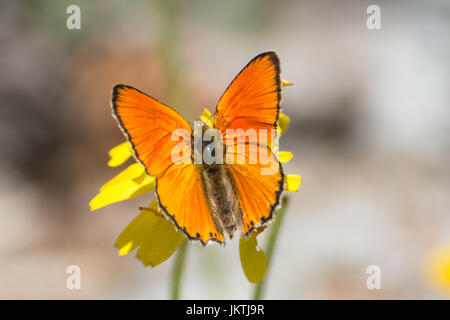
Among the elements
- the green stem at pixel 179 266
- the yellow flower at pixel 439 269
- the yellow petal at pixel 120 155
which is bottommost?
the yellow flower at pixel 439 269

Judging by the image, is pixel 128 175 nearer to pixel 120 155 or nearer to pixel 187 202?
pixel 120 155

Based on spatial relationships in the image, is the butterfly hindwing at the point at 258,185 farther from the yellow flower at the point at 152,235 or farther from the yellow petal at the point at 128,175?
the yellow petal at the point at 128,175

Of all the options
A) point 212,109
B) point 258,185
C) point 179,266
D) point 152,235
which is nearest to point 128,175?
point 152,235

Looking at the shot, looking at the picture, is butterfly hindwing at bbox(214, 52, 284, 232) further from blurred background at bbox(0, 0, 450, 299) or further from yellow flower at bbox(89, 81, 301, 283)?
blurred background at bbox(0, 0, 450, 299)

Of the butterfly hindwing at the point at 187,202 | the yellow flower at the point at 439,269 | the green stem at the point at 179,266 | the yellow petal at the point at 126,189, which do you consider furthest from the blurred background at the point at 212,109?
the butterfly hindwing at the point at 187,202
